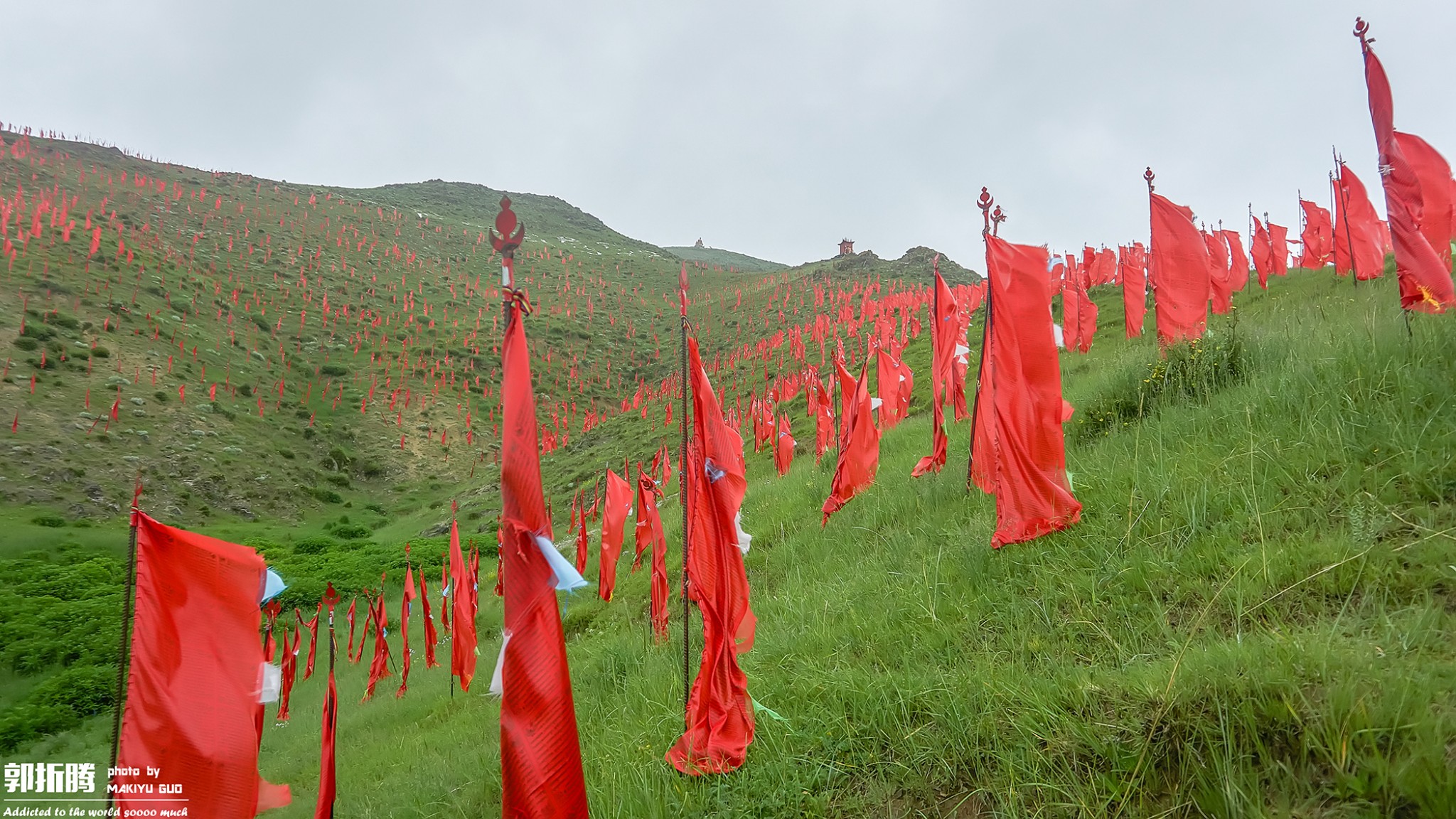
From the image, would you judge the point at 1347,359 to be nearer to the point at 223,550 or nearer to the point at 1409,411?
the point at 1409,411

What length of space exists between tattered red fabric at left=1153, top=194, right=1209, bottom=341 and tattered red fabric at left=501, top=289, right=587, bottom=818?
10.5 meters

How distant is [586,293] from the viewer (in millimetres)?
70562

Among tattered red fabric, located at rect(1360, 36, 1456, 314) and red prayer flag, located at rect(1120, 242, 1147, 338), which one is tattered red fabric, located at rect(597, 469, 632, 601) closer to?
tattered red fabric, located at rect(1360, 36, 1456, 314)

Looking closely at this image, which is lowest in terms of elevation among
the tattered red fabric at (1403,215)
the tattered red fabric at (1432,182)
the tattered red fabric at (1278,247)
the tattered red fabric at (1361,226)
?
the tattered red fabric at (1403,215)

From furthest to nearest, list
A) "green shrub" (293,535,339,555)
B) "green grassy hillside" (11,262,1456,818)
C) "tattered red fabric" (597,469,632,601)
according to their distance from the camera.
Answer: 1. "green shrub" (293,535,339,555)
2. "tattered red fabric" (597,469,632,601)
3. "green grassy hillside" (11,262,1456,818)

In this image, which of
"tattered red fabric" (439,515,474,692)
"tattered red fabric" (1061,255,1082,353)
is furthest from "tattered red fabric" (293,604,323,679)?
"tattered red fabric" (1061,255,1082,353)

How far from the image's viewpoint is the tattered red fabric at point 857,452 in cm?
889

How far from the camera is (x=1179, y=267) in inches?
404

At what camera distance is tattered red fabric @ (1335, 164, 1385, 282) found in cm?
1256

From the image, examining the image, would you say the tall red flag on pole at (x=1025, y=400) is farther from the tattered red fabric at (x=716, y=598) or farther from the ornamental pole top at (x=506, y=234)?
the ornamental pole top at (x=506, y=234)

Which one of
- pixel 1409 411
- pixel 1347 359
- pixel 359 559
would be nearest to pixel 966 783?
pixel 1409 411

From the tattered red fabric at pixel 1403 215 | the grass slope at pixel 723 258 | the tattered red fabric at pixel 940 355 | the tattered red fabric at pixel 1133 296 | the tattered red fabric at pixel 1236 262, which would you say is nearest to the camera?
the tattered red fabric at pixel 1403 215

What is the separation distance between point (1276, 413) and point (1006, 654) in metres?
2.97

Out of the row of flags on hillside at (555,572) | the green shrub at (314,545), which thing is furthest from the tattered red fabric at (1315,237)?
the green shrub at (314,545)
